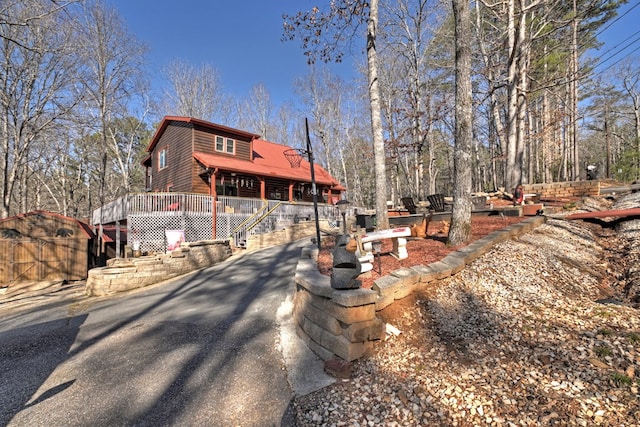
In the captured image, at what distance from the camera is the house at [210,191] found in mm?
12086

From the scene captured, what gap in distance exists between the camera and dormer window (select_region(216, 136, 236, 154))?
18.1 metres

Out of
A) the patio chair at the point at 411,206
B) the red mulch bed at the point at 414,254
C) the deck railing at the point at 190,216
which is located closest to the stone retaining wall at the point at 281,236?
the deck railing at the point at 190,216

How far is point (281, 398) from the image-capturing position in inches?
104

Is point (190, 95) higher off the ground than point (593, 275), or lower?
higher

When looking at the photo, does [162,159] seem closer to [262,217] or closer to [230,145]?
[230,145]

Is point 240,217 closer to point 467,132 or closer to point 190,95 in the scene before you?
point 467,132

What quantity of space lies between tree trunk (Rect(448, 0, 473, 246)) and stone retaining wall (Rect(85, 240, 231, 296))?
8423 mm

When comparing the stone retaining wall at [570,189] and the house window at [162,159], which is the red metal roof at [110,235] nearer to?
the house window at [162,159]

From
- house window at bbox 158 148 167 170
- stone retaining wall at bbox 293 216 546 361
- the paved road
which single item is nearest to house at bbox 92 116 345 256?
house window at bbox 158 148 167 170

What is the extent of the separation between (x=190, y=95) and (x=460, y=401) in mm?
30367

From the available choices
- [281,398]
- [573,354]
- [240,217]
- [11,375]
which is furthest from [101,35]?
[573,354]

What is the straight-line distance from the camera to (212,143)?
696 inches

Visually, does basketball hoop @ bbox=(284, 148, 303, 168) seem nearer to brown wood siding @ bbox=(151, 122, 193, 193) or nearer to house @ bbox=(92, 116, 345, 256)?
house @ bbox=(92, 116, 345, 256)

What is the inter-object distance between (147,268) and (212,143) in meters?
11.3
